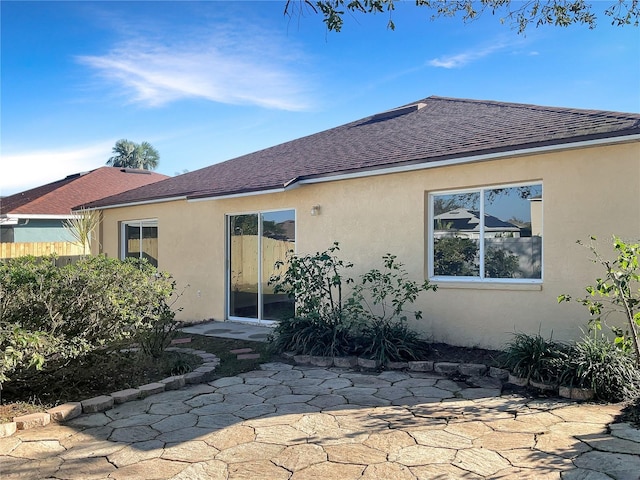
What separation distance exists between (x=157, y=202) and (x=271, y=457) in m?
10.7

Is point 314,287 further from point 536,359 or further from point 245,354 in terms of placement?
Answer: point 536,359

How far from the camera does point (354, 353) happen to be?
26.0 feet

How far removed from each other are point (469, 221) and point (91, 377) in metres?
6.20

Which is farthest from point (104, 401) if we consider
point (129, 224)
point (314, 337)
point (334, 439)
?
point (129, 224)

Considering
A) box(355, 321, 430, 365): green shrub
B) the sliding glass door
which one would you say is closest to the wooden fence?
the sliding glass door

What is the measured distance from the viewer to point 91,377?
6.20 meters

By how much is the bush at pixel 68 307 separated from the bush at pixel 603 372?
547 centimetres

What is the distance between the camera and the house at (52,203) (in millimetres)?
20250

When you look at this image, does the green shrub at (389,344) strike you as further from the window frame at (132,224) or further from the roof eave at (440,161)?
the window frame at (132,224)

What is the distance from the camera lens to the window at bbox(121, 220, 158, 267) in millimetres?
14227

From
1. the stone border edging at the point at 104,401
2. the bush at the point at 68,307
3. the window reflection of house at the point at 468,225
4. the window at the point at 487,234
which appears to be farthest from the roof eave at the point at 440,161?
the bush at the point at 68,307

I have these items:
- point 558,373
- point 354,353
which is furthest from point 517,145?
point 354,353

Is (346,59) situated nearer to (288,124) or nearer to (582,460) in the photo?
(288,124)

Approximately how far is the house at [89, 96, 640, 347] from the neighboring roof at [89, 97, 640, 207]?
0.05 m
